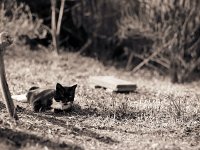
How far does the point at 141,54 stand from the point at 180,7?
10.1 feet

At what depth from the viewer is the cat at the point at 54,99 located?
867 cm

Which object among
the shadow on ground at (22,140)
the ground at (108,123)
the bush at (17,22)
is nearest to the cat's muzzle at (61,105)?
the ground at (108,123)

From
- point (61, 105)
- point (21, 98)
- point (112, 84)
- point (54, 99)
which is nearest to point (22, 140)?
point (61, 105)

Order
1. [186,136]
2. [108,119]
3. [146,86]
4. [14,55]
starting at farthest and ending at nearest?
[14,55], [146,86], [108,119], [186,136]

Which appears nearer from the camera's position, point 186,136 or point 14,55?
point 186,136

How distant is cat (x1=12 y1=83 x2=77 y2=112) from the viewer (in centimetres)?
867

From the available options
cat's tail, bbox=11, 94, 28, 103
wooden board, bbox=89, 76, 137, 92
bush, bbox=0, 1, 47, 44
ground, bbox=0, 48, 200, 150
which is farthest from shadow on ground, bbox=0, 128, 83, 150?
bush, bbox=0, 1, 47, 44

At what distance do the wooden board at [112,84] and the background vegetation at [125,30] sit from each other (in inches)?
133

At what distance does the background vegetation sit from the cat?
19.0 feet

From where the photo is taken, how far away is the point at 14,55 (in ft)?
49.6

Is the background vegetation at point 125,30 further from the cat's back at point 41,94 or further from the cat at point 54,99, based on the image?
the cat at point 54,99

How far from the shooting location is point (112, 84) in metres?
11.1

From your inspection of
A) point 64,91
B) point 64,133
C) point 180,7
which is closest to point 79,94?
point 64,91

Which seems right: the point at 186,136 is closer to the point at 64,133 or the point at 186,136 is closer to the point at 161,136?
the point at 161,136
